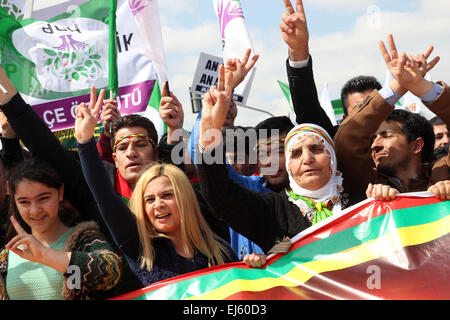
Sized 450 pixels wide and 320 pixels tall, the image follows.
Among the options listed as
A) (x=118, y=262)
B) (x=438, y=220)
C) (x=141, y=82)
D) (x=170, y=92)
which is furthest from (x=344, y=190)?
(x=141, y=82)

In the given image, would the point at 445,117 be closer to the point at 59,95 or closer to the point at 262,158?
the point at 262,158

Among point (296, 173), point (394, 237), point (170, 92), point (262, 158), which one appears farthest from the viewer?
point (170, 92)

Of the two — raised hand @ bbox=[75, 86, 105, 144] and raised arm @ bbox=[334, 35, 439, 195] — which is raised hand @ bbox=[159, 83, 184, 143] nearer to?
raised hand @ bbox=[75, 86, 105, 144]

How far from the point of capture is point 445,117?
365 centimetres

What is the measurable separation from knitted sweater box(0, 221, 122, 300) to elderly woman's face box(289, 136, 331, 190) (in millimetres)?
1160

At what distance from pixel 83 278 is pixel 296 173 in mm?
1364

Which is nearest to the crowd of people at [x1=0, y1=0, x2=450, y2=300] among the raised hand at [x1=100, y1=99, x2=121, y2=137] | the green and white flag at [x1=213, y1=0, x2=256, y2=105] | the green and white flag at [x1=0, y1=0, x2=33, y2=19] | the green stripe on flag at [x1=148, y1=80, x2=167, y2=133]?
the raised hand at [x1=100, y1=99, x2=121, y2=137]

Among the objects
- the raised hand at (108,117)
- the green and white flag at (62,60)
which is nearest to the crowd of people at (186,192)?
the raised hand at (108,117)

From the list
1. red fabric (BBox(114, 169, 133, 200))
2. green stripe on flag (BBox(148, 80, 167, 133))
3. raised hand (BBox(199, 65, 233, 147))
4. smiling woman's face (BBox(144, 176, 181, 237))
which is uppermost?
green stripe on flag (BBox(148, 80, 167, 133))

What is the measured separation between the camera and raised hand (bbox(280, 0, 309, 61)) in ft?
13.1

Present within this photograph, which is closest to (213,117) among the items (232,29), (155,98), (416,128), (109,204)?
(109,204)

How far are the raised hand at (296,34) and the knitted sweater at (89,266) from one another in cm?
182

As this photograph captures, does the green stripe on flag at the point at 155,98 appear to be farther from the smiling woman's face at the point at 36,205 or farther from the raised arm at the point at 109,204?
the smiling woman's face at the point at 36,205

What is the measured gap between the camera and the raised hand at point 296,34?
400 cm
